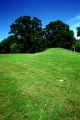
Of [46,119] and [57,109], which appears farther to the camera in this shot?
[57,109]

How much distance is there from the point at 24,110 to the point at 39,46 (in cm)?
5150

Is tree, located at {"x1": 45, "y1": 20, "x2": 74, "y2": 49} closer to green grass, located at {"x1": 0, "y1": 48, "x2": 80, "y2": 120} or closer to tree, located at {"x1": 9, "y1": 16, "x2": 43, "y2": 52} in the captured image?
tree, located at {"x1": 9, "y1": 16, "x2": 43, "y2": 52}

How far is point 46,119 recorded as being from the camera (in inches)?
235

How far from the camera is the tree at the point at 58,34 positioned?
5781 centimetres

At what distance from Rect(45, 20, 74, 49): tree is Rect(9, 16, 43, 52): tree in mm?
5206

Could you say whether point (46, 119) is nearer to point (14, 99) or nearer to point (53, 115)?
point (53, 115)

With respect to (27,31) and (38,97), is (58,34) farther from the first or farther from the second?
(38,97)

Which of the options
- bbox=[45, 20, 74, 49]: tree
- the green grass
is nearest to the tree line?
bbox=[45, 20, 74, 49]: tree

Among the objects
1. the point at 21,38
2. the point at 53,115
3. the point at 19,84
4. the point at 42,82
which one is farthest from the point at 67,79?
the point at 21,38

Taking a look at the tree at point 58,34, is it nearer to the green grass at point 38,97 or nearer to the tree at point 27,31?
the tree at point 27,31

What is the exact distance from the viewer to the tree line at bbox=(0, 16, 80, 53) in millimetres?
54938

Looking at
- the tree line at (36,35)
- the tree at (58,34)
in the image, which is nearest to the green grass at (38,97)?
the tree line at (36,35)

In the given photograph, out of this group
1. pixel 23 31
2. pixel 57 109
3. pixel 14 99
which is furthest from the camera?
pixel 23 31

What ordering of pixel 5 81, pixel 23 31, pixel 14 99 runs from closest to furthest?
pixel 14 99 → pixel 5 81 → pixel 23 31
